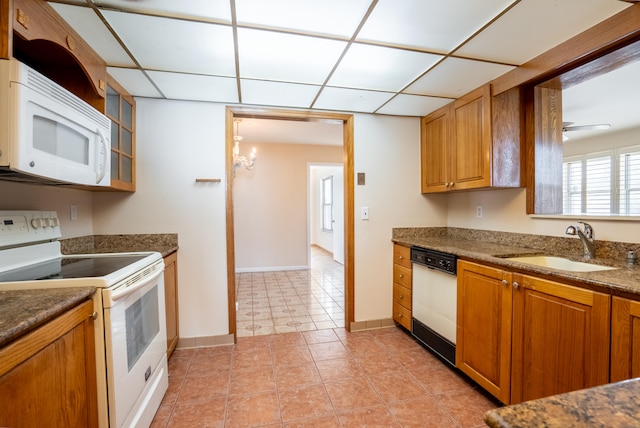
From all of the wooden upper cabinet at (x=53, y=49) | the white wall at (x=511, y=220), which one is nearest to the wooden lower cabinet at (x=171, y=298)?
the wooden upper cabinet at (x=53, y=49)

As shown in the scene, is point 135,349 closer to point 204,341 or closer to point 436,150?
point 204,341

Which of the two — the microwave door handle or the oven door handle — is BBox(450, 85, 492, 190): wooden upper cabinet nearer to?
the oven door handle

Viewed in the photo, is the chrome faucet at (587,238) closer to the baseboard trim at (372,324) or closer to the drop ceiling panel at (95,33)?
the baseboard trim at (372,324)

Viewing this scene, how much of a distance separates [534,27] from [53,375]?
8.47 feet

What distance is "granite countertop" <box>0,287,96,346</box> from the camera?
76cm

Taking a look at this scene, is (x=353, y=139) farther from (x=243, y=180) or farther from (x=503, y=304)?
(x=243, y=180)

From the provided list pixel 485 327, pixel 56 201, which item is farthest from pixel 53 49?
pixel 485 327

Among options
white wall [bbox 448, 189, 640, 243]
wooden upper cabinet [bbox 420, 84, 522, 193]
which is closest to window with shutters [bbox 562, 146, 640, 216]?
white wall [bbox 448, 189, 640, 243]

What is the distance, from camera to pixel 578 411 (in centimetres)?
43

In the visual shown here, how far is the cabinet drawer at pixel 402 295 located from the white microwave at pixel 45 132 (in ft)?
8.20

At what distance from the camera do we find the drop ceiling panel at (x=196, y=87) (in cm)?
203

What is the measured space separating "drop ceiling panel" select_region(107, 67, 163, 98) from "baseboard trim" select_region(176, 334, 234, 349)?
2.09m

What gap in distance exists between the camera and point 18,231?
1496 mm

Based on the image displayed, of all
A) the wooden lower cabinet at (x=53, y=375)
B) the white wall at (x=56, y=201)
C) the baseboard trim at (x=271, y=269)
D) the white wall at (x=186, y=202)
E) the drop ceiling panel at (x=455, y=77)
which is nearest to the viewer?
the wooden lower cabinet at (x=53, y=375)
